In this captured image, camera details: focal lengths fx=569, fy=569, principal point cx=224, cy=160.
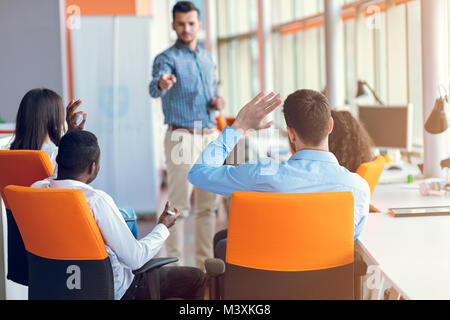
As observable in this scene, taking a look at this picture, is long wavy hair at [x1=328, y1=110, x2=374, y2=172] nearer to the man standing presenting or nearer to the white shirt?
the white shirt

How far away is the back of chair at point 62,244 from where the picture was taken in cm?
190

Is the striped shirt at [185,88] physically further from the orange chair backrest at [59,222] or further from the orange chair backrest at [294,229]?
the orange chair backrest at [294,229]

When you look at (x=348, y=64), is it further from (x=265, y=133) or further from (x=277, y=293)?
(x=277, y=293)

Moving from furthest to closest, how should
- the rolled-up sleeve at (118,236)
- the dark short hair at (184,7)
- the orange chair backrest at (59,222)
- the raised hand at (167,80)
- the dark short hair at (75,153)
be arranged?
the dark short hair at (184,7) < the raised hand at (167,80) < the dark short hair at (75,153) < the rolled-up sleeve at (118,236) < the orange chair backrest at (59,222)

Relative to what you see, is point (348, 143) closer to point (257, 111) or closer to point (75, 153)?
point (257, 111)

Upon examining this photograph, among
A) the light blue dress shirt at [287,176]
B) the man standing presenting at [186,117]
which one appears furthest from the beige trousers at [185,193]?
the light blue dress shirt at [287,176]

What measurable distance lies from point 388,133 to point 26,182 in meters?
2.72

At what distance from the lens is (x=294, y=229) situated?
173 centimetres

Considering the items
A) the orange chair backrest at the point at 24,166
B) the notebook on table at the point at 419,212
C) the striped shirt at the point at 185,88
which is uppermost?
the striped shirt at the point at 185,88

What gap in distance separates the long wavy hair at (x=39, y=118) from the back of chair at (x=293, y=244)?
131 centimetres

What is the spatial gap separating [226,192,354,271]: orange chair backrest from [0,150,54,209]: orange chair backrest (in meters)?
1.12

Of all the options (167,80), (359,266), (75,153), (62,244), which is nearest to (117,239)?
(62,244)

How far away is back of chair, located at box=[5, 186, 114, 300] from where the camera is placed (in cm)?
190

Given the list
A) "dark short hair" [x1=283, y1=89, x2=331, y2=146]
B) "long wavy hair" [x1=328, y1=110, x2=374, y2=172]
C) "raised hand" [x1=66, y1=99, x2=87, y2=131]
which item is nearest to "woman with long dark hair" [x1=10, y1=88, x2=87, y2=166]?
"raised hand" [x1=66, y1=99, x2=87, y2=131]
